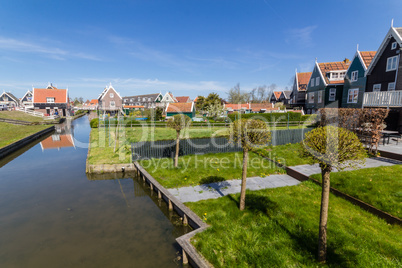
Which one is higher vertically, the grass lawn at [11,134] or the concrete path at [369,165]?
the concrete path at [369,165]

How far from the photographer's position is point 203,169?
1287 cm

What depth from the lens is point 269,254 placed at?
209 inches

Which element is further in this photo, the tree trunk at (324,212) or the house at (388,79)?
the house at (388,79)

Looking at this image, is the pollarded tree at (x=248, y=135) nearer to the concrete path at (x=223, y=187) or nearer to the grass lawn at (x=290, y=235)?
the grass lawn at (x=290, y=235)

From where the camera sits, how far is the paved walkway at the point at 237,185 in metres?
9.49

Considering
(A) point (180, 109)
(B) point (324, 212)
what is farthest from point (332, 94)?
(B) point (324, 212)

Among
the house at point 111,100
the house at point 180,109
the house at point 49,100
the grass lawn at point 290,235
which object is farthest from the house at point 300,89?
the house at point 49,100

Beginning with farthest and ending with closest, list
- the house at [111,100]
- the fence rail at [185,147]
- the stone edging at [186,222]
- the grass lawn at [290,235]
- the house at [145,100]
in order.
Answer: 1. the house at [145,100]
2. the house at [111,100]
3. the fence rail at [185,147]
4. the stone edging at [186,222]
5. the grass lawn at [290,235]

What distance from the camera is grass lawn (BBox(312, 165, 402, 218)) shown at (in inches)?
287

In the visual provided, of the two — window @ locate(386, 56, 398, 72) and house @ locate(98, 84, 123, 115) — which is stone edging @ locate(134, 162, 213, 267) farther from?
house @ locate(98, 84, 123, 115)

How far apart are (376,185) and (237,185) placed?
6045 mm

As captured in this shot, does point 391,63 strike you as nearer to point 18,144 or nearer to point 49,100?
point 18,144

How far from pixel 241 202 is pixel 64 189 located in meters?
10.8

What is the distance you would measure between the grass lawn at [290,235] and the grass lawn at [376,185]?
662mm
